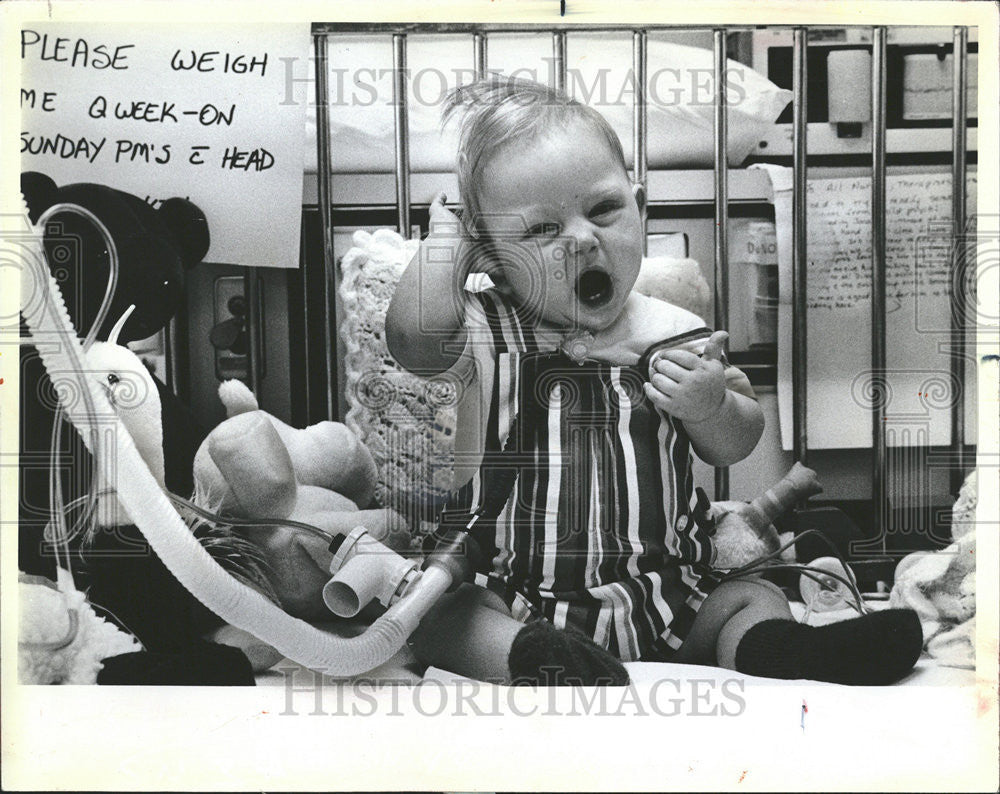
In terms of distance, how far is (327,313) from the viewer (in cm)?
104

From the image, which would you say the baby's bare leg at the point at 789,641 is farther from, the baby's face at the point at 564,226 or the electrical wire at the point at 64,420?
the electrical wire at the point at 64,420

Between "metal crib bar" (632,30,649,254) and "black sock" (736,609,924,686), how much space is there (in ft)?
1.28

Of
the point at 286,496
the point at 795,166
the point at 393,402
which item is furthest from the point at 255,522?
the point at 795,166

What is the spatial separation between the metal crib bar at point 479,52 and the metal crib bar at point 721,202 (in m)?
0.22

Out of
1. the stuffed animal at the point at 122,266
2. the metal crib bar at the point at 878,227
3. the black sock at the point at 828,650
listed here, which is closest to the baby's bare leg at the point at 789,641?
the black sock at the point at 828,650

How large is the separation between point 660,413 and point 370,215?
1.12 feet

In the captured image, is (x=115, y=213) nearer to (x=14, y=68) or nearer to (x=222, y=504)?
(x=14, y=68)

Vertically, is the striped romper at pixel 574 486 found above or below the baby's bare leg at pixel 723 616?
above

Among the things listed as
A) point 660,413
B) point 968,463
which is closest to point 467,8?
point 660,413

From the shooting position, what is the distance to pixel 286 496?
1021mm

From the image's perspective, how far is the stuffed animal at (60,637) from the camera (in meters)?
1.03

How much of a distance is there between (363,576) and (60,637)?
0.31 metres

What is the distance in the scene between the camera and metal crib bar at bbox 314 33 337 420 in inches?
Answer: 40.4

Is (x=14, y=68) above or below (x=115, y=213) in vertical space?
above
